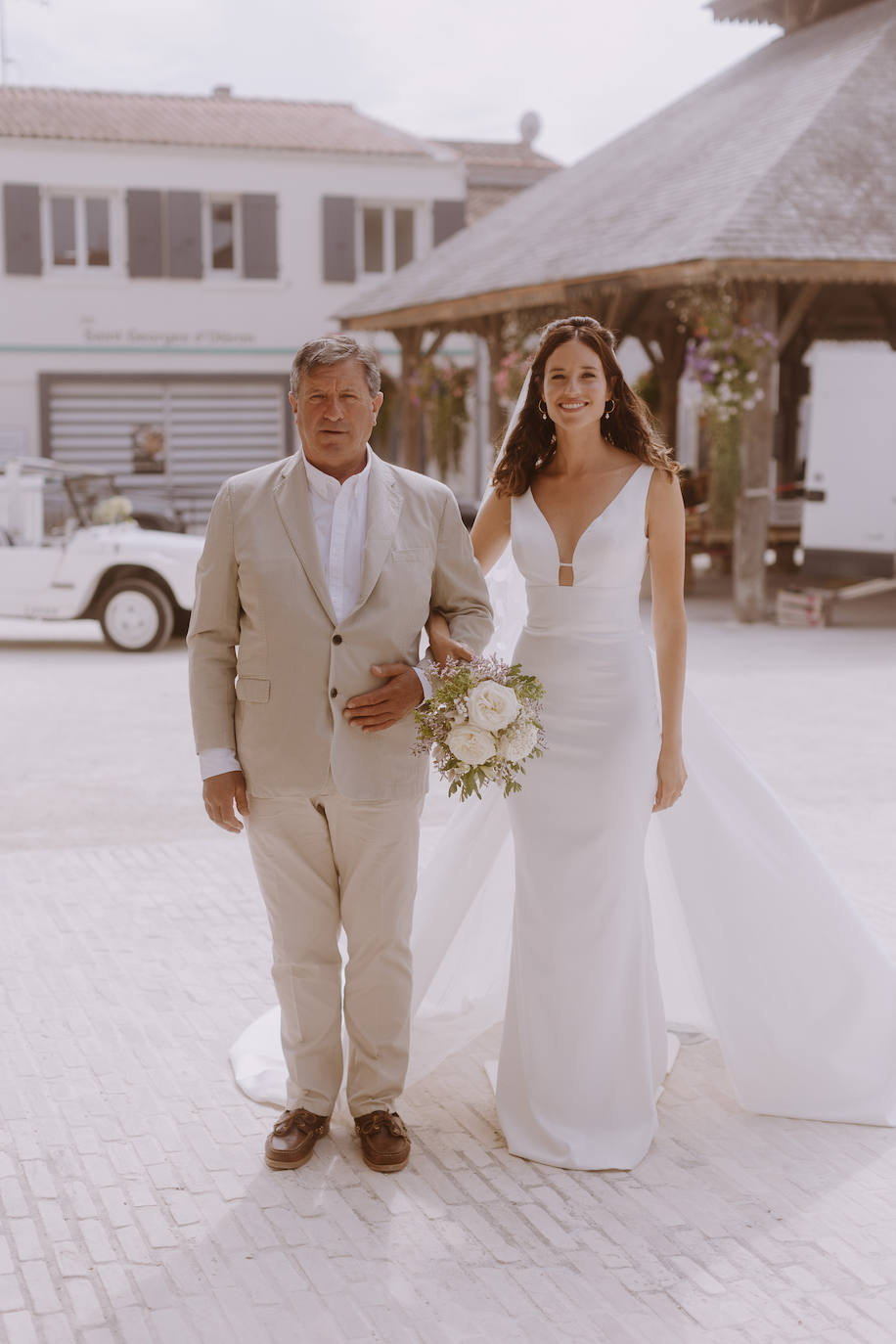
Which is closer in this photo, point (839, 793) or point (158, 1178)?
point (158, 1178)

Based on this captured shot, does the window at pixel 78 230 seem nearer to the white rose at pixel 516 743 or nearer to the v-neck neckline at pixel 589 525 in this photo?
the v-neck neckline at pixel 589 525

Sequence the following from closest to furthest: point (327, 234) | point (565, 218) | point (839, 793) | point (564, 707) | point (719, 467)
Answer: point (564, 707) → point (839, 793) → point (719, 467) → point (565, 218) → point (327, 234)

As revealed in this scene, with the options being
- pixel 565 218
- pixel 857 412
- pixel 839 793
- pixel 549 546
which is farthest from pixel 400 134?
pixel 549 546

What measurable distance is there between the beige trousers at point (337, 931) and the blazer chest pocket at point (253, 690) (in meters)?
0.24

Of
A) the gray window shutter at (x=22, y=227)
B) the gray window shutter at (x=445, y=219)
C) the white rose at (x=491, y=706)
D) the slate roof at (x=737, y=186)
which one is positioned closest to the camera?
the white rose at (x=491, y=706)

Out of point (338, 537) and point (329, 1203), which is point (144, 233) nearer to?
point (338, 537)

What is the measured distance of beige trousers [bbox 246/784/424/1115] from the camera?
11.5 ft

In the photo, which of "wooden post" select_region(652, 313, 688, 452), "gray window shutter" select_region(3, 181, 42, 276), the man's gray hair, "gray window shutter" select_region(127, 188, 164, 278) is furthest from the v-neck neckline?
"gray window shutter" select_region(3, 181, 42, 276)

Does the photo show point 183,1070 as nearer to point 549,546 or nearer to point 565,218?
point 549,546

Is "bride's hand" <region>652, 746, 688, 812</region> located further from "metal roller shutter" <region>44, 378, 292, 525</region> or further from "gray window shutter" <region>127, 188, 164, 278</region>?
"gray window shutter" <region>127, 188, 164, 278</region>

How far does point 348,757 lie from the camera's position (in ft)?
11.1

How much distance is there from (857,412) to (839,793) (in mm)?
9140

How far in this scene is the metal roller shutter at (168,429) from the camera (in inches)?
1056

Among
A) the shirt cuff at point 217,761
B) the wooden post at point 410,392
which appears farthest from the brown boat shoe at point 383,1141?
the wooden post at point 410,392
